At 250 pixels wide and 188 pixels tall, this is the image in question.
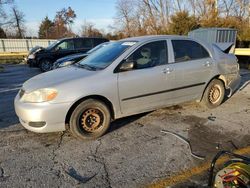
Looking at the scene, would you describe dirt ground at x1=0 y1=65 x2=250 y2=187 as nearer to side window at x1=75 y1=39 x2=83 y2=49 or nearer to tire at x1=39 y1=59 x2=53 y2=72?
tire at x1=39 y1=59 x2=53 y2=72

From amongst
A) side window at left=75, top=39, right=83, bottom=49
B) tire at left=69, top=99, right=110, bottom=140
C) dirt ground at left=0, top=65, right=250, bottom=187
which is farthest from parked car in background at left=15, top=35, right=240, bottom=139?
side window at left=75, top=39, right=83, bottom=49

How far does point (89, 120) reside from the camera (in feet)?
13.6

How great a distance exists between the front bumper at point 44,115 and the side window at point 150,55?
4.81ft

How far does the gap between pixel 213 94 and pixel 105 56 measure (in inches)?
103

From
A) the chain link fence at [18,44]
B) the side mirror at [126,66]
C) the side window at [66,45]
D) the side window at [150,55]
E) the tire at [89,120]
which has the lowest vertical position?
the tire at [89,120]

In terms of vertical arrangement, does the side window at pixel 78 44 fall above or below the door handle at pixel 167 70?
above

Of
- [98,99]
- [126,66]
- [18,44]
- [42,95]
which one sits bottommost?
[98,99]

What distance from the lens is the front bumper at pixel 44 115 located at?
3793 millimetres

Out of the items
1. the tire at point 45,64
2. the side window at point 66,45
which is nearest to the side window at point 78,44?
the side window at point 66,45

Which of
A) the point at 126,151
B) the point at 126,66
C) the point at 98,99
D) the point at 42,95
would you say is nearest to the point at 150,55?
the point at 126,66

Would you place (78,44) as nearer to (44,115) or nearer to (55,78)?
(55,78)

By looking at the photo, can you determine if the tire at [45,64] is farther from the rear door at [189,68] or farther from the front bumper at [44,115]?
the front bumper at [44,115]

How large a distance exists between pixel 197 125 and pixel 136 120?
1.16m

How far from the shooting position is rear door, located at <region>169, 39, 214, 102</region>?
4902 mm
